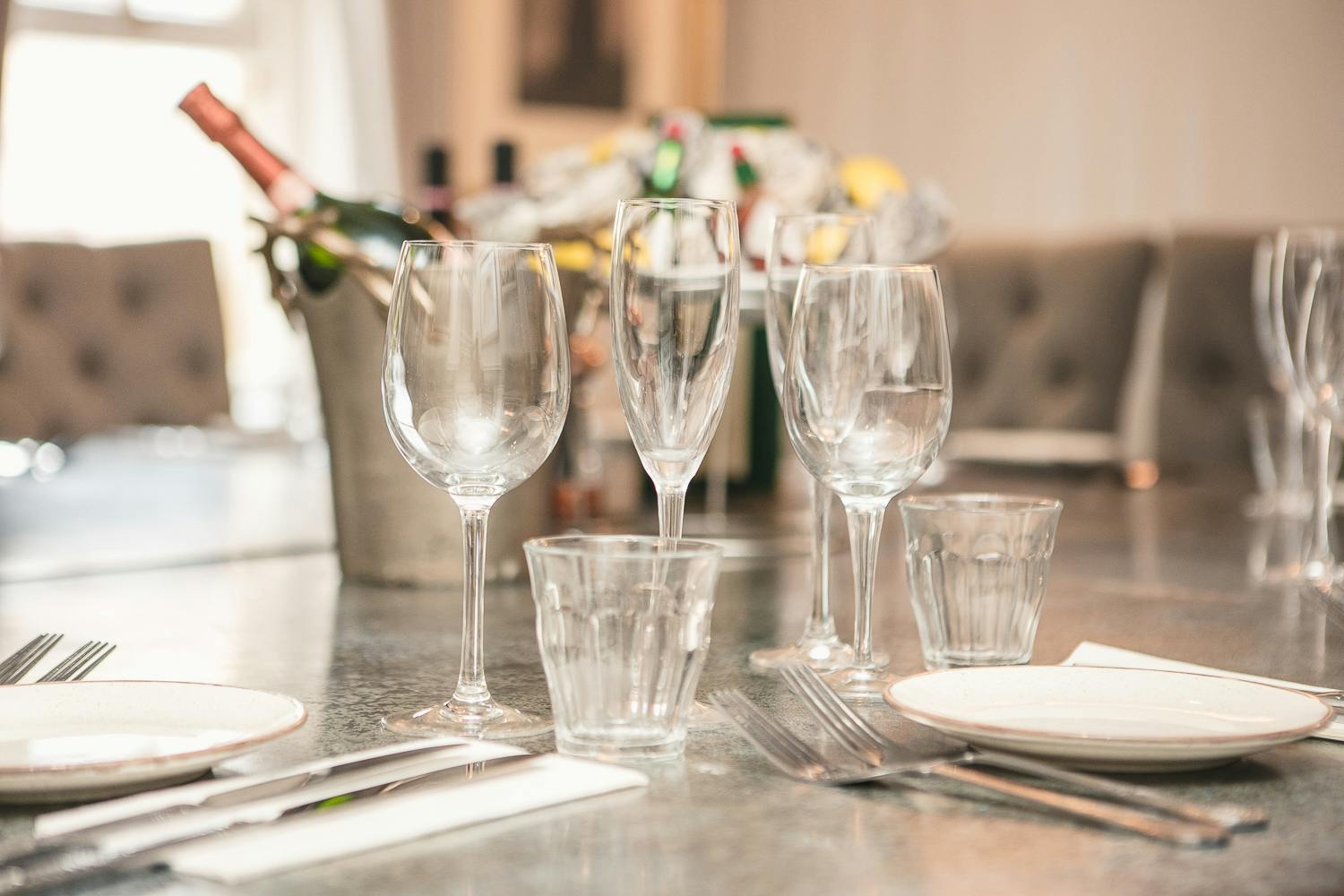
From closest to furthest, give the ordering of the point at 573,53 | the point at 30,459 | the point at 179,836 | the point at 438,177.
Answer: the point at 179,836
the point at 438,177
the point at 30,459
the point at 573,53

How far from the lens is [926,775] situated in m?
0.56

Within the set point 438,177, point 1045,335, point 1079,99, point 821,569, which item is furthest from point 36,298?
point 1079,99

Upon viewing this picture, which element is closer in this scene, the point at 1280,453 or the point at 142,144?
the point at 1280,453

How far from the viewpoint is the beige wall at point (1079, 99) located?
3.82 metres

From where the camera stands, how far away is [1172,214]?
408 centimetres

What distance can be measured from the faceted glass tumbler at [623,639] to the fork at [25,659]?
0.25m

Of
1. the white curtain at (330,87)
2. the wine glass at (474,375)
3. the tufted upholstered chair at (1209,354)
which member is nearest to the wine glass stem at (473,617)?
the wine glass at (474,375)

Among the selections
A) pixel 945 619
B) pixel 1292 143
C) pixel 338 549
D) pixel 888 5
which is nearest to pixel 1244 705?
pixel 945 619

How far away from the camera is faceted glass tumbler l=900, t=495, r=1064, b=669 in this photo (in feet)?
2.52

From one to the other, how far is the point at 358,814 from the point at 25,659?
0.31 meters

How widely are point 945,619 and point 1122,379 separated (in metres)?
2.07

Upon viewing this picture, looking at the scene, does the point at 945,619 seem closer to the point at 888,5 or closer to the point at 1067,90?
the point at 1067,90

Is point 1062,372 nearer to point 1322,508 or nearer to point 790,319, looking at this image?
point 1322,508

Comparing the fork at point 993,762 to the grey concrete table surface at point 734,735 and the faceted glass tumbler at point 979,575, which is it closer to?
the grey concrete table surface at point 734,735
